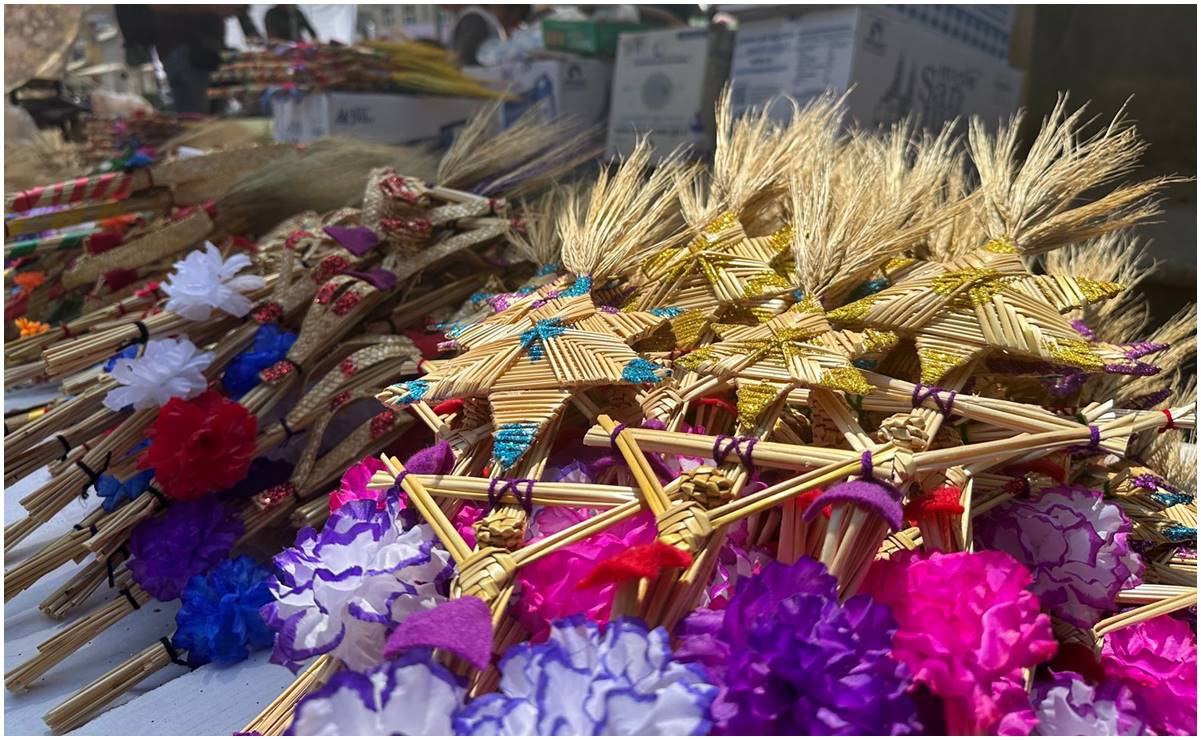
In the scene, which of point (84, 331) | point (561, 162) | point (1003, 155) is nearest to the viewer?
point (1003, 155)

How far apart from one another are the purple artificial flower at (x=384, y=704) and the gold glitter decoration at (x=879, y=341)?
1.41 ft

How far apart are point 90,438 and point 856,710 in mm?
1109

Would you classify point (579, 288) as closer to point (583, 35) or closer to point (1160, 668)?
point (1160, 668)

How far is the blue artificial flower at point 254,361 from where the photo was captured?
1.16 meters

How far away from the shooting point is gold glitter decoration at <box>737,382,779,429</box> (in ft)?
2.16

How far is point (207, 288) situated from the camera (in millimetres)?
1173

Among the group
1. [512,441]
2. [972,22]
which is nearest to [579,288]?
[512,441]

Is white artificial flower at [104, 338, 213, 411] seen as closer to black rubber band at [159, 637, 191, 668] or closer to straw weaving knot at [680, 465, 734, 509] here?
black rubber band at [159, 637, 191, 668]

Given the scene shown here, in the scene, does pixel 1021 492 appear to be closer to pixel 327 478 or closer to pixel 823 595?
pixel 823 595

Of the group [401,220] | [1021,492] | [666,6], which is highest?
[666,6]

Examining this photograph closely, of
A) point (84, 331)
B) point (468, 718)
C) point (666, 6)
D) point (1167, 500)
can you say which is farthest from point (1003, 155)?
point (666, 6)

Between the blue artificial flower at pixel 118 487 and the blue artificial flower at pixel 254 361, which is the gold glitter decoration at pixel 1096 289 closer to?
the blue artificial flower at pixel 254 361

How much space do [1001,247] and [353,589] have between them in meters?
0.66

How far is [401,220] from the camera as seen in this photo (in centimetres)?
121
